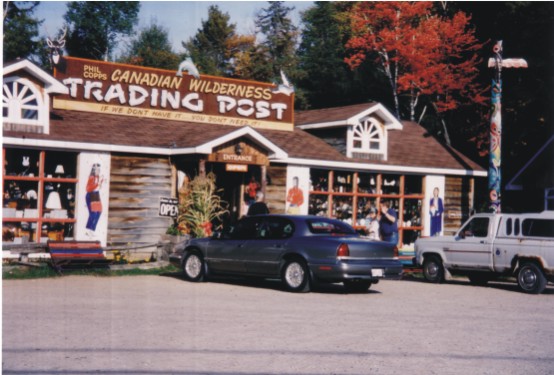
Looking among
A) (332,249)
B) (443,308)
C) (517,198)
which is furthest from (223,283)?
(517,198)

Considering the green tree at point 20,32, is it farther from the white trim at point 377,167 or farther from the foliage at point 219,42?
the white trim at point 377,167

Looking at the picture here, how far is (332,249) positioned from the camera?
48.8 ft

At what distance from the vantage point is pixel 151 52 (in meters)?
44.1

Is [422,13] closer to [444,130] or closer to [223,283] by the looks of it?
[444,130]

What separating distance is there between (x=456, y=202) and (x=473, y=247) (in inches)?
432

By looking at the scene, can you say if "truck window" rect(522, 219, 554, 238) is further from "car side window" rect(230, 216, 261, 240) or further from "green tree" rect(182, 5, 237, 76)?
"green tree" rect(182, 5, 237, 76)

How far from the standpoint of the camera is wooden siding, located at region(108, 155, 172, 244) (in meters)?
21.9

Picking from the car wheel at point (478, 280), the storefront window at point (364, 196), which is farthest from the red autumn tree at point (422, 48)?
the car wheel at point (478, 280)

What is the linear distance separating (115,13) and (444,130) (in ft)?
55.8

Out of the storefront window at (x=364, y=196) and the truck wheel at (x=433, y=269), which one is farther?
the storefront window at (x=364, y=196)

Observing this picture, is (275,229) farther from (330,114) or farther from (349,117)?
(330,114)

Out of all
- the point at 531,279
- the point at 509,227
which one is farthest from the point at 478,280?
the point at 531,279

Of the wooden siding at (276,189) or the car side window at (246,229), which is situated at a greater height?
the wooden siding at (276,189)

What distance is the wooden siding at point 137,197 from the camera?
21.9 metres
